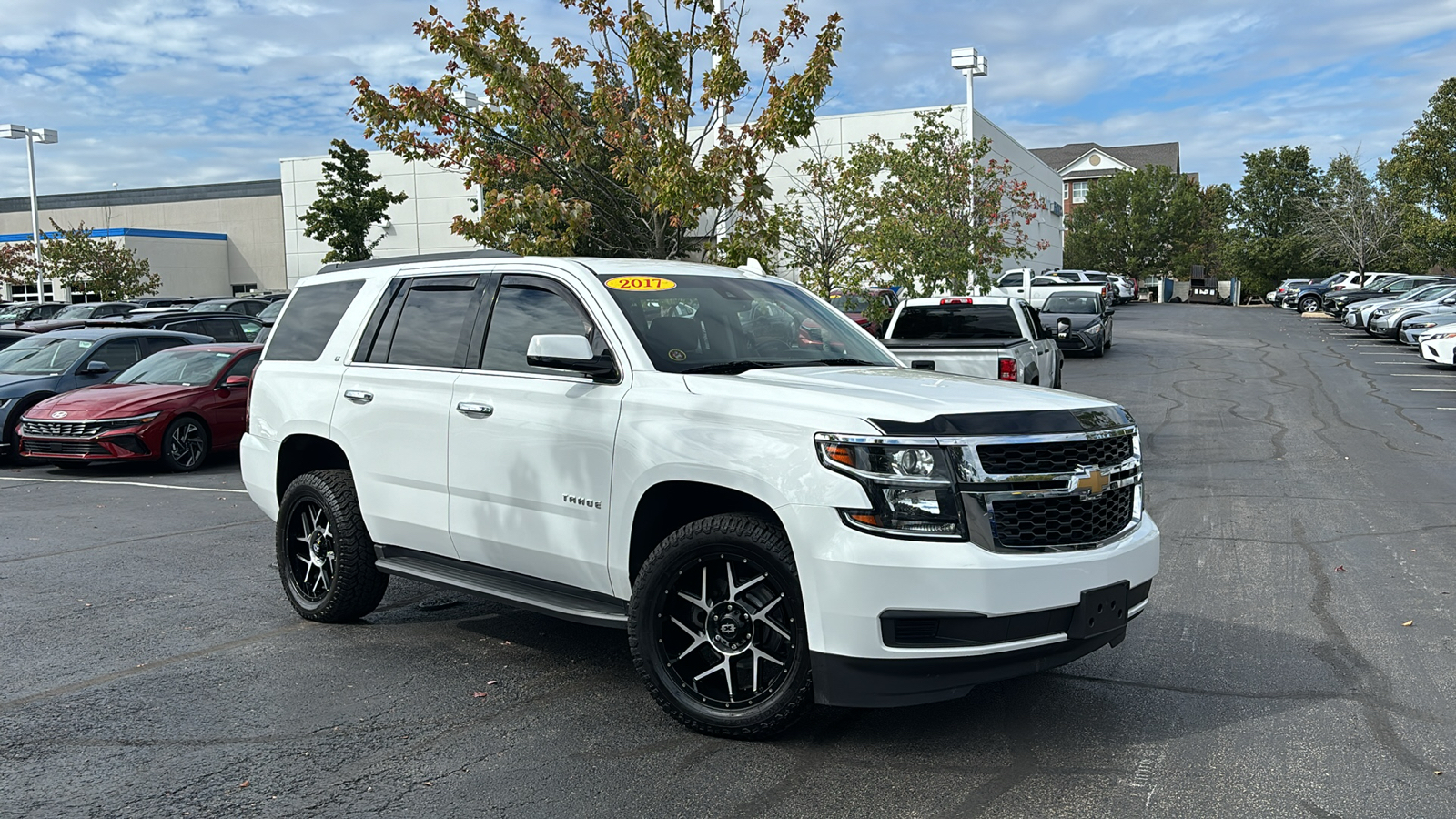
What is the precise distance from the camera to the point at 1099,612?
4449mm

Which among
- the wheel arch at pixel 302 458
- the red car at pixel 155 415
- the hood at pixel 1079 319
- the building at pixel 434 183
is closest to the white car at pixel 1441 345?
the hood at pixel 1079 319

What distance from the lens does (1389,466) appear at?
12469mm

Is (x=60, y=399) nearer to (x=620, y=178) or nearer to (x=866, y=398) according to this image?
(x=620, y=178)

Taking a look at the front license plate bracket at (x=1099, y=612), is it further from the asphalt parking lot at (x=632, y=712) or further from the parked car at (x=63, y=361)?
the parked car at (x=63, y=361)

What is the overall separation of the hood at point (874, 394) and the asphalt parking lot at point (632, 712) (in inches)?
51.7

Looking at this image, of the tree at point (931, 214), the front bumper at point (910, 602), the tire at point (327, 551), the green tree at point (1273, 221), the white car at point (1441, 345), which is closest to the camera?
the front bumper at point (910, 602)

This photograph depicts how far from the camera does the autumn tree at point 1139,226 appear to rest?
3108 inches

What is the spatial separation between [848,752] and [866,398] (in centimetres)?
136

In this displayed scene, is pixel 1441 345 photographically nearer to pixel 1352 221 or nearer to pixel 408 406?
pixel 408 406

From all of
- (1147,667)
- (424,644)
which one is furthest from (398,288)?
(1147,667)

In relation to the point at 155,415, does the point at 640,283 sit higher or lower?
higher

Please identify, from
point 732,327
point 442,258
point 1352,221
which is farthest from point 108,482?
point 1352,221

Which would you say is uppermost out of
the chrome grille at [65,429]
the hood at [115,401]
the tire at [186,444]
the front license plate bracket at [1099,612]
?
the hood at [115,401]

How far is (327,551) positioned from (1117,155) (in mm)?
103437
